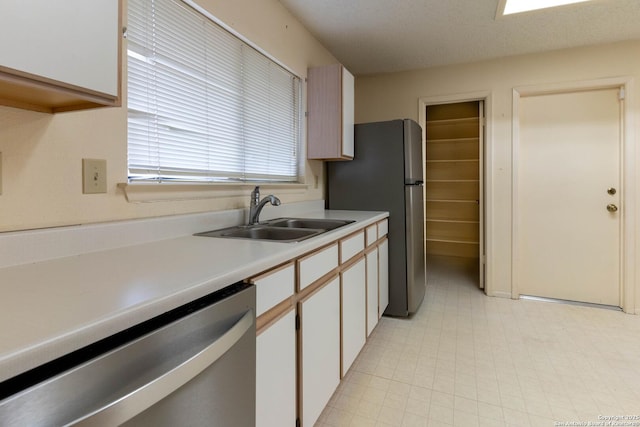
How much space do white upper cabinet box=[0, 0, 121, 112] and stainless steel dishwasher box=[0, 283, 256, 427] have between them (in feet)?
1.94

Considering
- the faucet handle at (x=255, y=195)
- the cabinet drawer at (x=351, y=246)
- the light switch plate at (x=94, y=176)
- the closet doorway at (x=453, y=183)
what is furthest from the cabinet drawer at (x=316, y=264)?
the closet doorway at (x=453, y=183)

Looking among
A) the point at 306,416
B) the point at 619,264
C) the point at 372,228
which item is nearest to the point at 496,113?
the point at 619,264

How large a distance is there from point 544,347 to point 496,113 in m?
2.11

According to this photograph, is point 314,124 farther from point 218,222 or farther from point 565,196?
point 565,196

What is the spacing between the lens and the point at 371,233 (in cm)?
231

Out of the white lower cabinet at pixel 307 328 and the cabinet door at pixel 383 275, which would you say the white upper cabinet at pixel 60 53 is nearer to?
the white lower cabinet at pixel 307 328

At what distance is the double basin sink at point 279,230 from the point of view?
159 cm

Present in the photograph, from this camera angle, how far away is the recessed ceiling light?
2.27 metres

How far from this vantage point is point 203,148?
1751mm

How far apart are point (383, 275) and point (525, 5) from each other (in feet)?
7.01

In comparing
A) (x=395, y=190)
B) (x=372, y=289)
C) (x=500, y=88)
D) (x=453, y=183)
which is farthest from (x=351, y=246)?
(x=453, y=183)

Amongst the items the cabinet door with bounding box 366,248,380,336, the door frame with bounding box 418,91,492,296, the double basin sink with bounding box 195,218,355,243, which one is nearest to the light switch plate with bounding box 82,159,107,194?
the double basin sink with bounding box 195,218,355,243

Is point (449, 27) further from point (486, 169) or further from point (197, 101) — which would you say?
point (197, 101)

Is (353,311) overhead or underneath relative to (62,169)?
underneath
